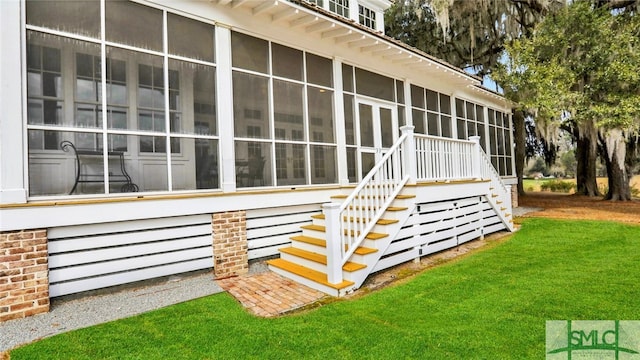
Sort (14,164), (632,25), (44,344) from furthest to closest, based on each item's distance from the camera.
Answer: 1. (632,25)
2. (14,164)
3. (44,344)

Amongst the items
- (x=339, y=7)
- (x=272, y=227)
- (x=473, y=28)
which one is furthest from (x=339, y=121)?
(x=473, y=28)

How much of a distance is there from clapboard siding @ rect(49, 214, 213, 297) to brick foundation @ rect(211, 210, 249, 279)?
0.38 feet

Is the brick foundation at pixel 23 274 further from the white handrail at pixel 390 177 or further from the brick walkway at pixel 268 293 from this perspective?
the white handrail at pixel 390 177

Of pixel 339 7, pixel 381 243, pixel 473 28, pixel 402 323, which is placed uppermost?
pixel 473 28

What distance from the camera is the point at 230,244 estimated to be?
5.34m

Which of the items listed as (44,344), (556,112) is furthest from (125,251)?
(556,112)

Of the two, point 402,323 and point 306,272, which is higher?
point 306,272

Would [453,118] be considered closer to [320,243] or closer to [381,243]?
[381,243]

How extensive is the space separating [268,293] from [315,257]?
918 millimetres

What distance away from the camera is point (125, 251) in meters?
4.52

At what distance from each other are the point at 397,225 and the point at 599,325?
262 centimetres

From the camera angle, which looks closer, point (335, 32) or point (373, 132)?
point (335, 32)

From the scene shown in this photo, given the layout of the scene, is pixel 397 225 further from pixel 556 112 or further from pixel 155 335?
pixel 556 112

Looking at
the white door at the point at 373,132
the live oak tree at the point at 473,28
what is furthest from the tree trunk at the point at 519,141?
the white door at the point at 373,132
